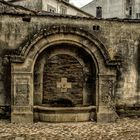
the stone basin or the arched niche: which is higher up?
the arched niche

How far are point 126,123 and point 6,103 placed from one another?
463 centimetres

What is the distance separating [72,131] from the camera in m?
11.5

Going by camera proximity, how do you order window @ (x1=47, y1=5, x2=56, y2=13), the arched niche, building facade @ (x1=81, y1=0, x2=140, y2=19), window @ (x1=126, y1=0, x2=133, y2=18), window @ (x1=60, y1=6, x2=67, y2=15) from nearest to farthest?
the arched niche < window @ (x1=47, y1=5, x2=56, y2=13) < window @ (x1=60, y1=6, x2=67, y2=15) < building facade @ (x1=81, y1=0, x2=140, y2=19) < window @ (x1=126, y1=0, x2=133, y2=18)

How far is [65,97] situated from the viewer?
45.0ft

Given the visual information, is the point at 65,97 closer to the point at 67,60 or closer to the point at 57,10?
the point at 67,60

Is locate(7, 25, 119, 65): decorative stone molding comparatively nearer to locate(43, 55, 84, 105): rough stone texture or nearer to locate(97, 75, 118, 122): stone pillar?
locate(97, 75, 118, 122): stone pillar

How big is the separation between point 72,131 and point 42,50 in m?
3.44

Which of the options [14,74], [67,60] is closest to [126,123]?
[67,60]

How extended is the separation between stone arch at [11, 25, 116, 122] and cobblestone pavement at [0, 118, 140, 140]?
646 millimetres

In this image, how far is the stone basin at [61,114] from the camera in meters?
12.9

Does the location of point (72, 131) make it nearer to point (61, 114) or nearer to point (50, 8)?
point (61, 114)

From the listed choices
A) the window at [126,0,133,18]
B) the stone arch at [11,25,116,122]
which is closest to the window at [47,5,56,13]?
the window at [126,0,133,18]

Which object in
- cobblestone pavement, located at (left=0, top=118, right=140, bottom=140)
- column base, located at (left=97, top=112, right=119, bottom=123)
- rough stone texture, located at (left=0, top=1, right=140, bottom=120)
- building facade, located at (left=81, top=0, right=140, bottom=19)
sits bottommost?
cobblestone pavement, located at (left=0, top=118, right=140, bottom=140)

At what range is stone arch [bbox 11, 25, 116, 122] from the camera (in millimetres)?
12773
